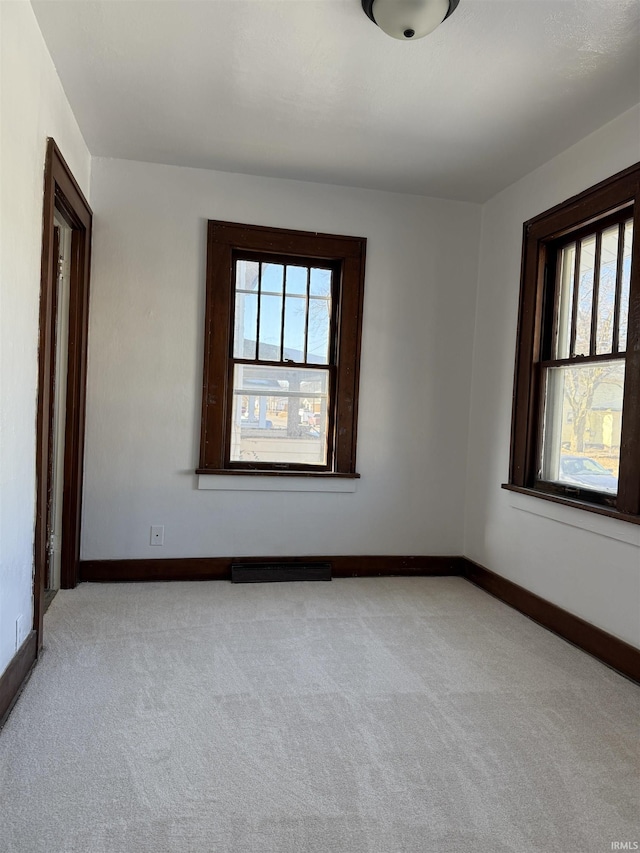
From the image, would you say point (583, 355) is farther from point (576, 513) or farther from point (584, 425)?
point (576, 513)

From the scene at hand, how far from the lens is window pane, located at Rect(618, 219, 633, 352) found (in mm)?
3059

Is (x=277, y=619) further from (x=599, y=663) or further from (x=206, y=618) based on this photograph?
(x=599, y=663)

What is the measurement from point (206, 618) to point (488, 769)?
1.82 metres

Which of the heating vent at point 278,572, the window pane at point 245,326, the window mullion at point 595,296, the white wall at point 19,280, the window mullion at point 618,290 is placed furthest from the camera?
the window pane at point 245,326

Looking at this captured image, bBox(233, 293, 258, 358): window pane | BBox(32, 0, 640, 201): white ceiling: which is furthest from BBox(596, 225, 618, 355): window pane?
BBox(233, 293, 258, 358): window pane

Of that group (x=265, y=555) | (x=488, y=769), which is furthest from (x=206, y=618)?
(x=488, y=769)

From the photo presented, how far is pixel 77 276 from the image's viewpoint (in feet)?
12.3

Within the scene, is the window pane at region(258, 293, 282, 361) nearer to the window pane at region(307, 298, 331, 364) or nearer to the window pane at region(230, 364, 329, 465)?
the window pane at region(230, 364, 329, 465)

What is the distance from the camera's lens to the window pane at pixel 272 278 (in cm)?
421

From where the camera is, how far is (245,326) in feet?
13.8

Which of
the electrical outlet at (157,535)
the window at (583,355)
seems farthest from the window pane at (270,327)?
the window at (583,355)

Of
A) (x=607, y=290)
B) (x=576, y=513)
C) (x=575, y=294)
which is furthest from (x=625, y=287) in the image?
(x=576, y=513)

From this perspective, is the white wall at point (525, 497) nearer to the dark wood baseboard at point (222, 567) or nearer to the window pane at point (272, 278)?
the dark wood baseboard at point (222, 567)

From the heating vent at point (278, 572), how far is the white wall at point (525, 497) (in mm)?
→ 1152
